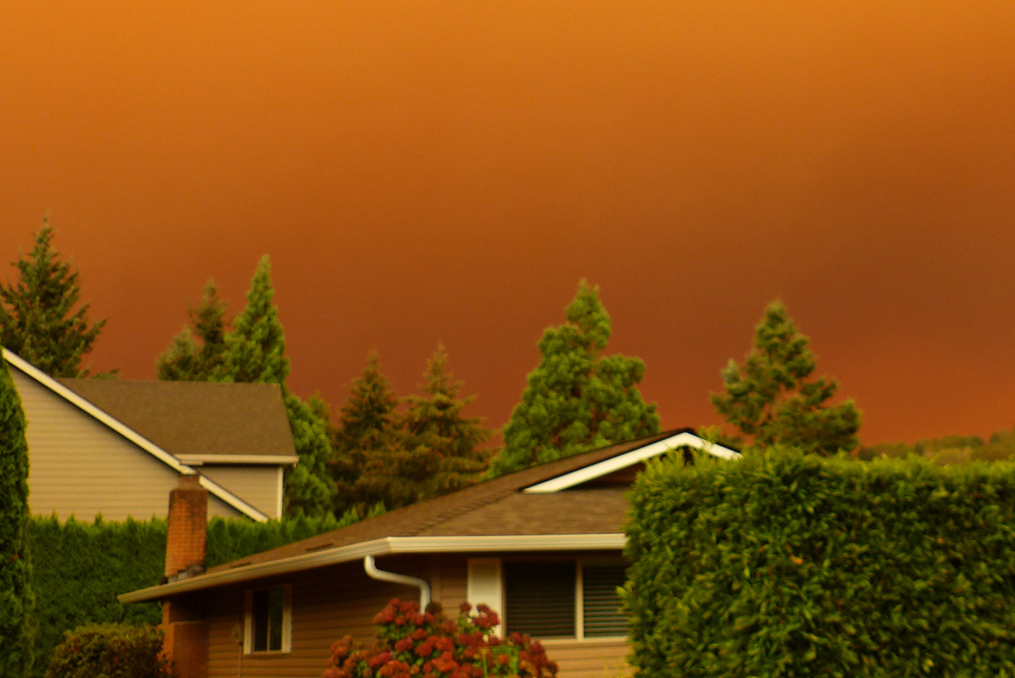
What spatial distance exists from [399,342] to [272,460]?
109 feet

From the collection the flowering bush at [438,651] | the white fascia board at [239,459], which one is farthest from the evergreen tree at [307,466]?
the flowering bush at [438,651]

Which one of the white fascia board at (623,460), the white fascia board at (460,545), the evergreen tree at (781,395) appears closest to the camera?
the white fascia board at (460,545)

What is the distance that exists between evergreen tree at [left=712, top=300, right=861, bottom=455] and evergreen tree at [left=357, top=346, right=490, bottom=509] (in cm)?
1280

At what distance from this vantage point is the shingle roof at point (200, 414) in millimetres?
29281

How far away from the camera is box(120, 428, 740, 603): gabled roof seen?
1255 centimetres

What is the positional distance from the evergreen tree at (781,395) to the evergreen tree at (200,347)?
22.7 meters

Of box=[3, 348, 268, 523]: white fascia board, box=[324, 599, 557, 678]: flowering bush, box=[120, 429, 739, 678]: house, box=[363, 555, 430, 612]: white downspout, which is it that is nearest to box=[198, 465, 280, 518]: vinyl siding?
box=[3, 348, 268, 523]: white fascia board

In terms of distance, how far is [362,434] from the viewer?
54562 millimetres

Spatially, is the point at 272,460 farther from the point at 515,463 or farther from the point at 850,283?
the point at 850,283

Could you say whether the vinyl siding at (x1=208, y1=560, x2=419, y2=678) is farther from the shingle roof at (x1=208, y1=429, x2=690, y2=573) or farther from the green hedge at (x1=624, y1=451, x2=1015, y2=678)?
the green hedge at (x1=624, y1=451, x2=1015, y2=678)

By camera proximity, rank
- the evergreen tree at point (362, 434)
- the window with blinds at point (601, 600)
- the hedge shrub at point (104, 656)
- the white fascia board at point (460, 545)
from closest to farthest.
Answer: the white fascia board at point (460, 545) < the window with blinds at point (601, 600) < the hedge shrub at point (104, 656) < the evergreen tree at point (362, 434)

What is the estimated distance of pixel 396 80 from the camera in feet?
121

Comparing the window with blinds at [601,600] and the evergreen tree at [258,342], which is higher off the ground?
the evergreen tree at [258,342]

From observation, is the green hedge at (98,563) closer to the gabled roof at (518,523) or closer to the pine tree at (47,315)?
the gabled roof at (518,523)
